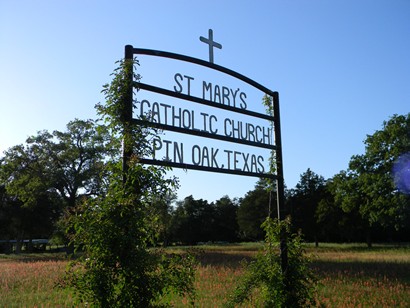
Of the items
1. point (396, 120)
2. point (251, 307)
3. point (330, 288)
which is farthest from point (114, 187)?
point (396, 120)

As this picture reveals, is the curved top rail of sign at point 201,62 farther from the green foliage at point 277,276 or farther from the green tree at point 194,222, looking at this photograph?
the green tree at point 194,222

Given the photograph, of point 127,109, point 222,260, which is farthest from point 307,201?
point 127,109

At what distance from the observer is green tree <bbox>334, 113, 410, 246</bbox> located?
36.1 m

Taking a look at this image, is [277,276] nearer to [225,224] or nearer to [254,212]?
[254,212]

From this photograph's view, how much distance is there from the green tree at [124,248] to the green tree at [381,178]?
1345 inches

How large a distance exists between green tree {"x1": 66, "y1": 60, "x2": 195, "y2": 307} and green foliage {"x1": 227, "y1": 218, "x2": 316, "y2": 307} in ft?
8.02

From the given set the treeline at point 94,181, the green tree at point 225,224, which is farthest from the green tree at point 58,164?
the green tree at point 225,224

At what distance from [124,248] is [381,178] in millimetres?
37061

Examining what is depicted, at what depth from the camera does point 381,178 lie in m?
37.7

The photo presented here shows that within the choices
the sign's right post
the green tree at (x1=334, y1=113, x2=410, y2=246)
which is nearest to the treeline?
the green tree at (x1=334, y1=113, x2=410, y2=246)

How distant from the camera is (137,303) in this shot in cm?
468

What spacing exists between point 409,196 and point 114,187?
35110mm

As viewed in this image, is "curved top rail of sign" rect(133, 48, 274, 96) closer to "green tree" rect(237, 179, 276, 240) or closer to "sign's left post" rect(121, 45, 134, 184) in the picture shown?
"sign's left post" rect(121, 45, 134, 184)

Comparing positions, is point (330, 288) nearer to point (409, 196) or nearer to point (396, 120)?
point (409, 196)
